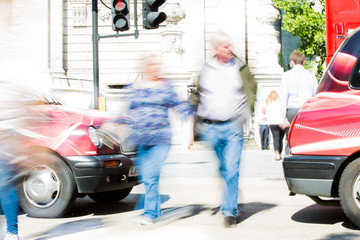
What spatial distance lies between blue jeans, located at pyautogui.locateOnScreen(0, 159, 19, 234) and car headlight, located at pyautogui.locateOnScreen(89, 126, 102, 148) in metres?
1.62

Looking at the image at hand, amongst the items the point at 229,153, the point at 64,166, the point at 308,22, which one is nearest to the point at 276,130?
the point at 229,153

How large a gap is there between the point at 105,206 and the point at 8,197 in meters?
2.58

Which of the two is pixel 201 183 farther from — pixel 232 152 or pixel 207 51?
pixel 207 51

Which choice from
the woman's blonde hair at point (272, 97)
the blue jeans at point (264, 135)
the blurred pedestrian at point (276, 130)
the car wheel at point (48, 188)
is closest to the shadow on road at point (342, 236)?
the car wheel at point (48, 188)

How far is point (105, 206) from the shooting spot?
275 inches

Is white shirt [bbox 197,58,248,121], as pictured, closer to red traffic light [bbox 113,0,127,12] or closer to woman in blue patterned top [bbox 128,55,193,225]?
woman in blue patterned top [bbox 128,55,193,225]

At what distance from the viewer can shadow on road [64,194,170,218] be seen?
650 cm

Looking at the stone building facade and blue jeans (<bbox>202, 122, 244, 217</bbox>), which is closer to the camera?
blue jeans (<bbox>202, 122, 244, 217</bbox>)

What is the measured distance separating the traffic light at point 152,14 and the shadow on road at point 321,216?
529 cm

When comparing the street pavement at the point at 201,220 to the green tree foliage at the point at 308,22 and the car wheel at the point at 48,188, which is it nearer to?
the car wheel at the point at 48,188

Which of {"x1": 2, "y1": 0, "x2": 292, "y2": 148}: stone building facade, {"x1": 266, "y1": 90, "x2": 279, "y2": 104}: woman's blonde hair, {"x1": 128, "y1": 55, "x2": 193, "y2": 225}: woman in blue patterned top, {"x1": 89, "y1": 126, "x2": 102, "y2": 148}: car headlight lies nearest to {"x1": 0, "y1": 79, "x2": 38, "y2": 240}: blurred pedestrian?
{"x1": 128, "y1": 55, "x2": 193, "y2": 225}: woman in blue patterned top

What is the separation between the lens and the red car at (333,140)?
5.06m

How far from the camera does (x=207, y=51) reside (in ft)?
72.4

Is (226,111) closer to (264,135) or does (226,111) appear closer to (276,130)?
(276,130)
